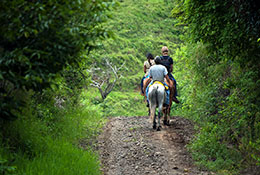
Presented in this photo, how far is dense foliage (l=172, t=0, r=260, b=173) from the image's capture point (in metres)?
6.93

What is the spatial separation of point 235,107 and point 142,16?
91.2 ft

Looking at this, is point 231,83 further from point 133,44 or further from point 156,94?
point 133,44

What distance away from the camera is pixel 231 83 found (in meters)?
7.32

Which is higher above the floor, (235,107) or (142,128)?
(235,107)

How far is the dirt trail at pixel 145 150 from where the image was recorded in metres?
7.54

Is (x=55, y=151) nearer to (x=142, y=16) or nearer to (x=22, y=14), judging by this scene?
(x=22, y=14)

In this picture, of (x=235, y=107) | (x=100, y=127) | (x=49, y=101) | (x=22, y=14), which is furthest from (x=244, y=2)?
(x=100, y=127)

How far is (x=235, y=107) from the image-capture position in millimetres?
7355

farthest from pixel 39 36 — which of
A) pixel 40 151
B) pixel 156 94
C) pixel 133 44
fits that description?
pixel 133 44

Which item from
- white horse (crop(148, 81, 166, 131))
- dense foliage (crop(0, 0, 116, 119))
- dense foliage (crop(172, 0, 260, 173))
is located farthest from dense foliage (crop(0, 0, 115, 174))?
white horse (crop(148, 81, 166, 131))

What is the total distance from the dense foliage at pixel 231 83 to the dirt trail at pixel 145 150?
63cm

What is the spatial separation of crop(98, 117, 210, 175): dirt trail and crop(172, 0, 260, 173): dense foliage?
627 mm

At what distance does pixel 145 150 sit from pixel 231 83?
2963mm

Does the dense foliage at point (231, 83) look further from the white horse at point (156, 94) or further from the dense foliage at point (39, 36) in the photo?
the dense foliage at point (39, 36)
